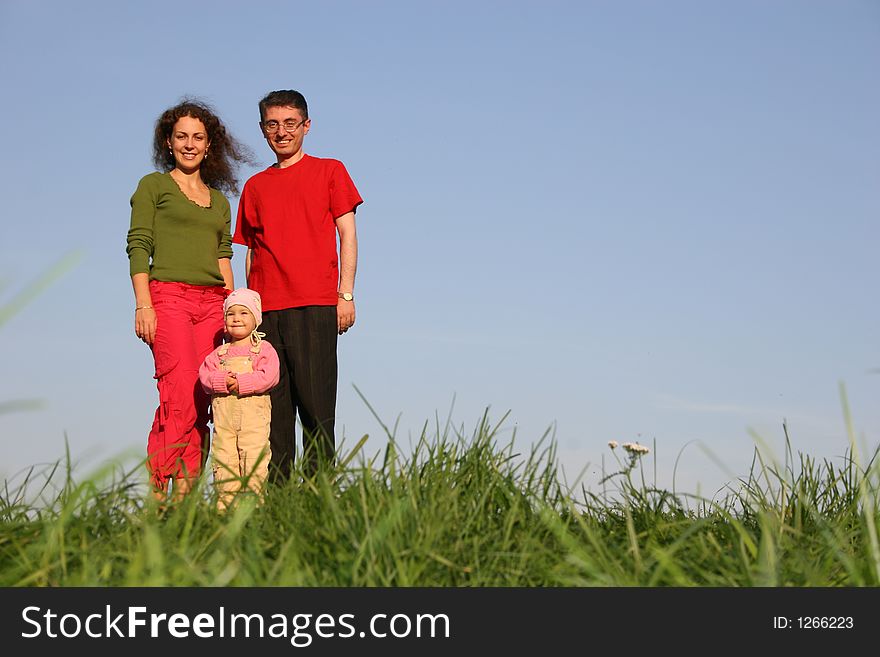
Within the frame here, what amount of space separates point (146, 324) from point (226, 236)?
89 cm

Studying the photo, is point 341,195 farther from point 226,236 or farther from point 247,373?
point 247,373

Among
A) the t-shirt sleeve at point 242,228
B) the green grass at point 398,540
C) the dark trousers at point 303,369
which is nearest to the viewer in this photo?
the green grass at point 398,540

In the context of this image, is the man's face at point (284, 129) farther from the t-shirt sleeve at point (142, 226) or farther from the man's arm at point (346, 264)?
the t-shirt sleeve at point (142, 226)

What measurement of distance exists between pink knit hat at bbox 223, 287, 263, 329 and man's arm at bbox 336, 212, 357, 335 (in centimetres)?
57

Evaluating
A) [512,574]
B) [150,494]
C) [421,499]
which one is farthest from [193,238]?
[512,574]

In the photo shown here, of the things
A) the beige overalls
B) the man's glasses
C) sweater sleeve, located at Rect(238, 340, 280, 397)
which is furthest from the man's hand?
the man's glasses

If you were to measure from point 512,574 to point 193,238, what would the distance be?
11.6 ft

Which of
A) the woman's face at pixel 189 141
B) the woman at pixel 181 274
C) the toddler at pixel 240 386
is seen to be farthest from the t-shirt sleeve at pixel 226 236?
the toddler at pixel 240 386

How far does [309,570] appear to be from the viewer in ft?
11.2

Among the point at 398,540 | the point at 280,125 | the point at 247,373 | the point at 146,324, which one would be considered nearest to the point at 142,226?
the point at 146,324

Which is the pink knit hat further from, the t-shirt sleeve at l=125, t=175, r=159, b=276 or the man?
the t-shirt sleeve at l=125, t=175, r=159, b=276

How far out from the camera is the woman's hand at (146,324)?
5.85 m
